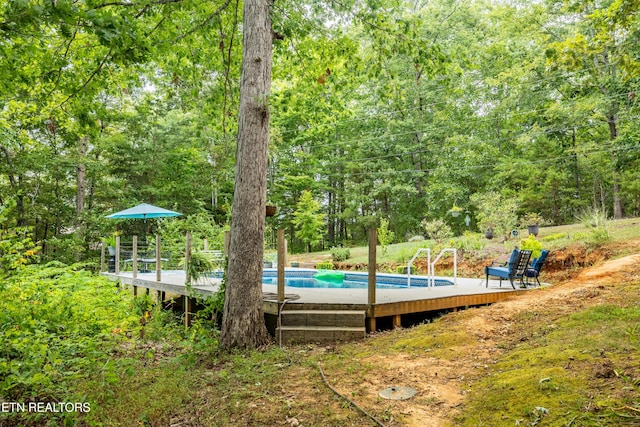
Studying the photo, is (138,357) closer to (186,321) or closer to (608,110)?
(186,321)

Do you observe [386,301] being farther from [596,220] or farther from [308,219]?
[308,219]

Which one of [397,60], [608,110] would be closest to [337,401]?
[608,110]

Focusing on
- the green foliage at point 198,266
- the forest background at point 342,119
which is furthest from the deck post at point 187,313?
the forest background at point 342,119

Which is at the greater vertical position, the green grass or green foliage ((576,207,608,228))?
green foliage ((576,207,608,228))

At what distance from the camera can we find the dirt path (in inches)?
121

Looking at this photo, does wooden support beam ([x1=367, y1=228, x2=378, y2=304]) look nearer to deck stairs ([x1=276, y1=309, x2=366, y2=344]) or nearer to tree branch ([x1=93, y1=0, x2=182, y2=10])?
deck stairs ([x1=276, y1=309, x2=366, y2=344])

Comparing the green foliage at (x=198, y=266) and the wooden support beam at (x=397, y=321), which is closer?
the wooden support beam at (x=397, y=321)

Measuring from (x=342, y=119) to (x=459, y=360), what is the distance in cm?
1136

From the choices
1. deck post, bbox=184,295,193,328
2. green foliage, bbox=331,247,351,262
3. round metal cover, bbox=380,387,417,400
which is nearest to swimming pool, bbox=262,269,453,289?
deck post, bbox=184,295,193,328

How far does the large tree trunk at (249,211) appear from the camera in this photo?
508 centimetres

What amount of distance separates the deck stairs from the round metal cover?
6.63ft

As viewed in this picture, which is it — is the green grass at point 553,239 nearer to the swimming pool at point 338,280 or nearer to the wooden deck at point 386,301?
the swimming pool at point 338,280

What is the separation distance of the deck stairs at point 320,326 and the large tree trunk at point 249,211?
0.38 m

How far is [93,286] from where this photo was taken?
710cm
